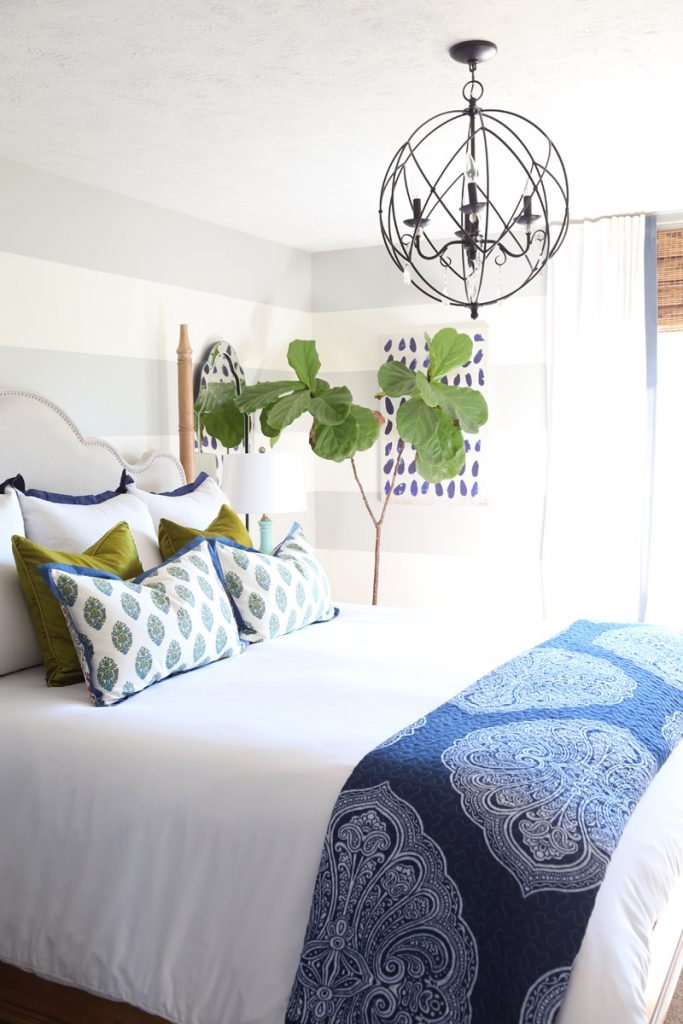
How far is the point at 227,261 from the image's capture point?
4.91m

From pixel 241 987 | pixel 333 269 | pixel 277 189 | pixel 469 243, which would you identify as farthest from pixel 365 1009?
pixel 333 269

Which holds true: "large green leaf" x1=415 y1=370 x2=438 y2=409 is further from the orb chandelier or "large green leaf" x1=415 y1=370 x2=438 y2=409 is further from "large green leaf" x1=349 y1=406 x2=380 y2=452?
the orb chandelier

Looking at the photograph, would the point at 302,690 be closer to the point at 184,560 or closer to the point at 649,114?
the point at 184,560

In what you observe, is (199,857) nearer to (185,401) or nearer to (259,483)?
(259,483)

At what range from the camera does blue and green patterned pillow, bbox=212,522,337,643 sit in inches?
120

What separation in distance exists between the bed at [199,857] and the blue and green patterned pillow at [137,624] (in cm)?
8

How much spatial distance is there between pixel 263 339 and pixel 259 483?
52.3 inches

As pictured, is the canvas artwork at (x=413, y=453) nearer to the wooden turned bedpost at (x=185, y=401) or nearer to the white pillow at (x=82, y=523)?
the wooden turned bedpost at (x=185, y=401)

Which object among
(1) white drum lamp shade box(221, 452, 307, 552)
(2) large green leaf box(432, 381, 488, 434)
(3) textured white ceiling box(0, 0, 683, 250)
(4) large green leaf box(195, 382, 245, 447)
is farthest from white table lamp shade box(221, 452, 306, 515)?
(3) textured white ceiling box(0, 0, 683, 250)

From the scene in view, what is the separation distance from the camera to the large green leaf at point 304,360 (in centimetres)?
461

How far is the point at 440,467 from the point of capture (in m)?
4.77

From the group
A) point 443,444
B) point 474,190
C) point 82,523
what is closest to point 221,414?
point 443,444

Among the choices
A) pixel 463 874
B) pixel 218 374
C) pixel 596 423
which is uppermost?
pixel 218 374

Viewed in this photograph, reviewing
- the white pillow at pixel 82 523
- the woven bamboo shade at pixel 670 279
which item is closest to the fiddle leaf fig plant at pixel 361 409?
the woven bamboo shade at pixel 670 279
